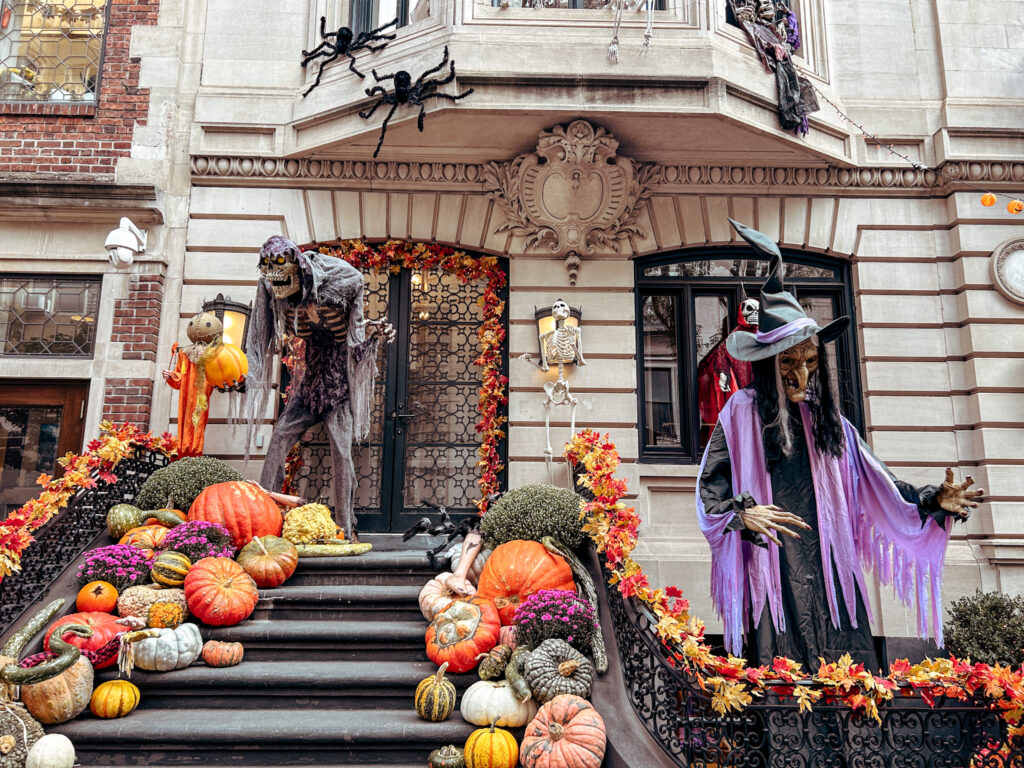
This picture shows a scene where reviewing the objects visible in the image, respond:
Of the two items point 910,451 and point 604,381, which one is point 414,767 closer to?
point 604,381

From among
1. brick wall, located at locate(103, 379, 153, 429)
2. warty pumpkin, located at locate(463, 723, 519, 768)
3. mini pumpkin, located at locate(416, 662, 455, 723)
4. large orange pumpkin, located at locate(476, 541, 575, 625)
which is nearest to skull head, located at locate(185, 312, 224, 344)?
brick wall, located at locate(103, 379, 153, 429)

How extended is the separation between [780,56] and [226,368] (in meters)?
7.73

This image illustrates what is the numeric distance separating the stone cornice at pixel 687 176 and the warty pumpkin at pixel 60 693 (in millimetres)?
6435

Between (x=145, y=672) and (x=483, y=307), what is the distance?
597cm

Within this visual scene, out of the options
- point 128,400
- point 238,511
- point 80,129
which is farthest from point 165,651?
point 80,129

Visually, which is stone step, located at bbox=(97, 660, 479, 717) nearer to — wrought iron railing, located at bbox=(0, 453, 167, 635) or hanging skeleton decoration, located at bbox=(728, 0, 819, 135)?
wrought iron railing, located at bbox=(0, 453, 167, 635)

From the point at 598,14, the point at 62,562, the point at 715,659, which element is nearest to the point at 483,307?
the point at 598,14

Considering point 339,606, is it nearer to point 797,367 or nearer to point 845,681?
point 845,681

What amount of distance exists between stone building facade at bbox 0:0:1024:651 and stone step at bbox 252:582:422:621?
3.04 m

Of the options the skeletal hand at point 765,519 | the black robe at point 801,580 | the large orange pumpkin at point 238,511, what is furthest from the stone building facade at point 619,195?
the skeletal hand at point 765,519

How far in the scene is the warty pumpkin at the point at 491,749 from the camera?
4617 mm

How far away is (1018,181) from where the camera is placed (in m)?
9.90

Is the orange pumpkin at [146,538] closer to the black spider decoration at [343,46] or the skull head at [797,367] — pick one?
the skull head at [797,367]

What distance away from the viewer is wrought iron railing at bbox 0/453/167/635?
642 centimetres
